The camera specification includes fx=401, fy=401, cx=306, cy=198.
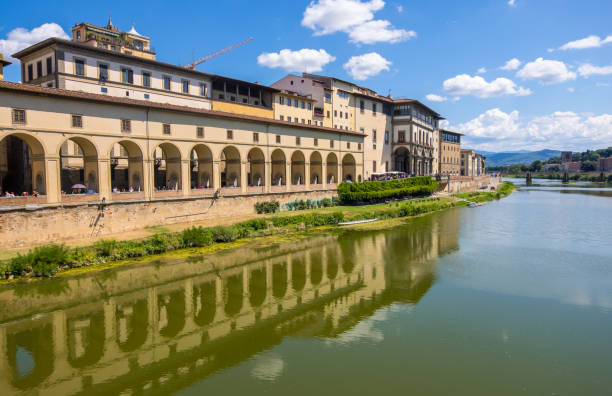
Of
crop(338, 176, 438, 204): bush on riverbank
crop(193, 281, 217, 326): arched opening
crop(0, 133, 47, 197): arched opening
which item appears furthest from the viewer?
crop(338, 176, 438, 204): bush on riverbank

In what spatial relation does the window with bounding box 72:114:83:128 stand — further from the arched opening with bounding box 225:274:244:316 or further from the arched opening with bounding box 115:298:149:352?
the arched opening with bounding box 225:274:244:316

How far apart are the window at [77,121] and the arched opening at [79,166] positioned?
0.88 meters

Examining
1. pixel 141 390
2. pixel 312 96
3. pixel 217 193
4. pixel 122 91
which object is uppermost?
pixel 312 96

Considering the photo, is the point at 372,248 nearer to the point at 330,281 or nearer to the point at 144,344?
the point at 330,281

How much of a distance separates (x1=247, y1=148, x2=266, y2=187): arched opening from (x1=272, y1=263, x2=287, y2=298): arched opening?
54.5 feet

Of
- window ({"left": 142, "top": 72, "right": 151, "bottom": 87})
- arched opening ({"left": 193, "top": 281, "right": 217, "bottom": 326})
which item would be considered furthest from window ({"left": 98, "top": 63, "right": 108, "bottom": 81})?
arched opening ({"left": 193, "top": 281, "right": 217, "bottom": 326})

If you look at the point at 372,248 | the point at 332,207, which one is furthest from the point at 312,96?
the point at 372,248

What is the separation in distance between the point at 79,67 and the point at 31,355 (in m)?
26.5

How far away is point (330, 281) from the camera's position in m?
21.0

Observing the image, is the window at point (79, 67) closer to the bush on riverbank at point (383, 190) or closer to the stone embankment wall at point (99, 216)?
the stone embankment wall at point (99, 216)

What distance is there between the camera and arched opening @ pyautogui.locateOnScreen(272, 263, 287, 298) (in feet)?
63.0

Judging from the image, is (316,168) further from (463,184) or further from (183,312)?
(463,184)

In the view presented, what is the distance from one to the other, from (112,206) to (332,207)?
22.9 metres

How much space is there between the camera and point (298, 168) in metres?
45.6
